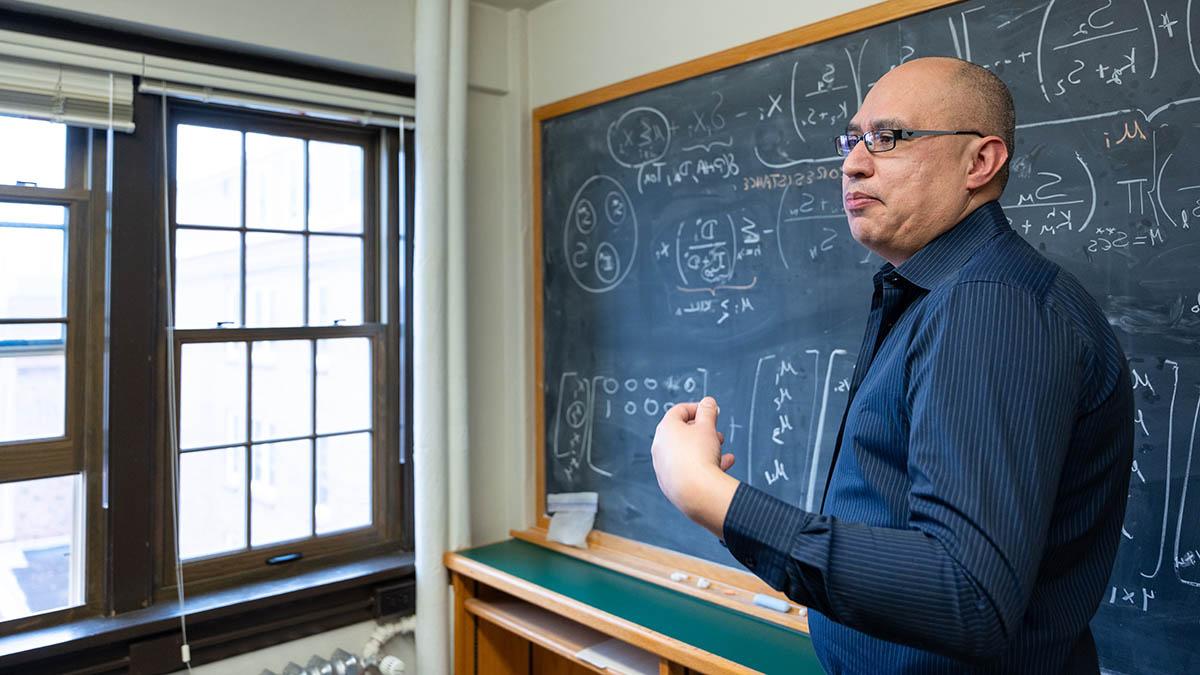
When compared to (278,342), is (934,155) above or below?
above

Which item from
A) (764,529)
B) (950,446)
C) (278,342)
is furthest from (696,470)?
(278,342)

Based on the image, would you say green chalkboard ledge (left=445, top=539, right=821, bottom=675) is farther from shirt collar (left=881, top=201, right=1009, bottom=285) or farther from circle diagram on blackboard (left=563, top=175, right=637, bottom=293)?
shirt collar (left=881, top=201, right=1009, bottom=285)

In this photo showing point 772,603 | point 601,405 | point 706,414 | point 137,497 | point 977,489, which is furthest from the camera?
point 601,405

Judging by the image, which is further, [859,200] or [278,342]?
[278,342]

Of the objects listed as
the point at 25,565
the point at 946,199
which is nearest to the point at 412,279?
the point at 25,565

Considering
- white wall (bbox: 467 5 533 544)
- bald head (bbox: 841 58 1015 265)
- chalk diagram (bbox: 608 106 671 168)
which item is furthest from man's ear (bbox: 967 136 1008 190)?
white wall (bbox: 467 5 533 544)

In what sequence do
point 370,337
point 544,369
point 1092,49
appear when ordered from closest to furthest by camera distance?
point 1092,49
point 370,337
point 544,369

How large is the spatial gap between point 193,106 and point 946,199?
2.46 m

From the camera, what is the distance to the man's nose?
1.04 meters

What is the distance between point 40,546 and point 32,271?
83cm

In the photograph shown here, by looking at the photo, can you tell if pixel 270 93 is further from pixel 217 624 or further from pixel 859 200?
pixel 859 200

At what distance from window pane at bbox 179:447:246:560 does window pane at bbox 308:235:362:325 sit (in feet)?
1.88

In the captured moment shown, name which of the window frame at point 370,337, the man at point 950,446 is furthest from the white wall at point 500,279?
the man at point 950,446

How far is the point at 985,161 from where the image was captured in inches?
39.4
